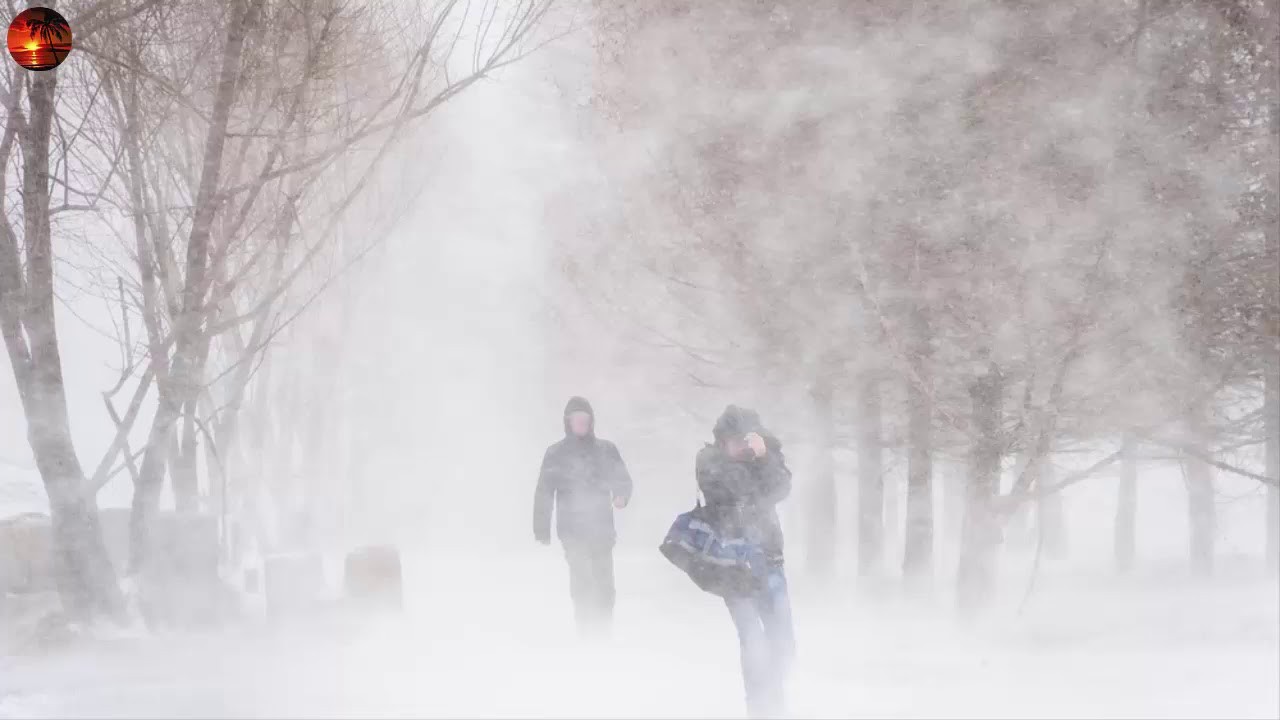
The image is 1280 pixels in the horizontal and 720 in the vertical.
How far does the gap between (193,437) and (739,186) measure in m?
6.52

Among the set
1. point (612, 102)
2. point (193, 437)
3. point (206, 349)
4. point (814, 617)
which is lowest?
point (814, 617)

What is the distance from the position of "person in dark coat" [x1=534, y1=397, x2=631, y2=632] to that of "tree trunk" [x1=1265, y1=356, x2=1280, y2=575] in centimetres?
514

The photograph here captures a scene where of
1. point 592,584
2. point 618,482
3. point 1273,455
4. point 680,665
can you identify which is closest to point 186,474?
point 592,584

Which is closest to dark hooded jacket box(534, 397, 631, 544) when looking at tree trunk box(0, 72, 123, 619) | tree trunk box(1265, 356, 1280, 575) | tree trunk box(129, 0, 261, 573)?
tree trunk box(129, 0, 261, 573)

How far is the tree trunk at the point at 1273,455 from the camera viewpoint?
30.1ft

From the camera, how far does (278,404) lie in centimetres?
2355

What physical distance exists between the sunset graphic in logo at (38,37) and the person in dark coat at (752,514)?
4.38 m

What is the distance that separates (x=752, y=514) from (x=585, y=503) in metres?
2.92

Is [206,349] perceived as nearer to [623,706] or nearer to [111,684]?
[111,684]

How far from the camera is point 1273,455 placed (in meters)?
13.6

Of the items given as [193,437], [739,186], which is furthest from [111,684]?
[739,186]

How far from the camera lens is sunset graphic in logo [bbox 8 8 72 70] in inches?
256

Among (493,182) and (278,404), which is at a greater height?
(493,182)

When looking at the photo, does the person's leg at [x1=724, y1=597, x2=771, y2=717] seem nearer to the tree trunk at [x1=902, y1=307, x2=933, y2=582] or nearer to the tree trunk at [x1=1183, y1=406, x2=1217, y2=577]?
the tree trunk at [x1=902, y1=307, x2=933, y2=582]
